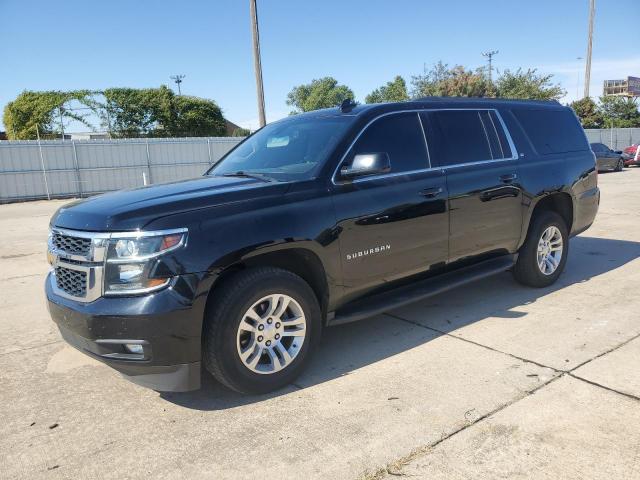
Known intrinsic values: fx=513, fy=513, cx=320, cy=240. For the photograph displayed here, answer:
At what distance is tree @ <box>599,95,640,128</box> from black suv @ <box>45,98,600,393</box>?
47.5 m

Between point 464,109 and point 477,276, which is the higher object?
point 464,109

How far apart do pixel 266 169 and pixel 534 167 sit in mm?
2850

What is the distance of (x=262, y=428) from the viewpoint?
121 inches

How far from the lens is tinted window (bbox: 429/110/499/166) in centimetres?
451

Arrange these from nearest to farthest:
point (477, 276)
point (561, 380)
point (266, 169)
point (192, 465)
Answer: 1. point (192, 465)
2. point (561, 380)
3. point (266, 169)
4. point (477, 276)

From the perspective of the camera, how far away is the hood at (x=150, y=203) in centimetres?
302

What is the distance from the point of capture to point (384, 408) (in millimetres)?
3232

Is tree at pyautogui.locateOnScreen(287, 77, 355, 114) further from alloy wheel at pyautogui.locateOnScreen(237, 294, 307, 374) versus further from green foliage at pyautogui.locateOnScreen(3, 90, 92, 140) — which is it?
alloy wheel at pyautogui.locateOnScreen(237, 294, 307, 374)

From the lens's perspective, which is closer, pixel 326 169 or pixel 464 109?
pixel 326 169

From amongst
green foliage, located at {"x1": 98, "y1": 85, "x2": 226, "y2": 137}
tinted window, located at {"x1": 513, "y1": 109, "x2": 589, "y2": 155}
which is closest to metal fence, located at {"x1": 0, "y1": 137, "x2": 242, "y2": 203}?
green foliage, located at {"x1": 98, "y1": 85, "x2": 226, "y2": 137}

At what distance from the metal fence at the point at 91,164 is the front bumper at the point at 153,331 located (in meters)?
19.3

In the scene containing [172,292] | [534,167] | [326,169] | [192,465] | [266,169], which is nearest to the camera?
[192,465]

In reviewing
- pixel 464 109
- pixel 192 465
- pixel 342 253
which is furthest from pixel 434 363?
pixel 464 109

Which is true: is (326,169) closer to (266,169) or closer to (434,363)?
(266,169)
